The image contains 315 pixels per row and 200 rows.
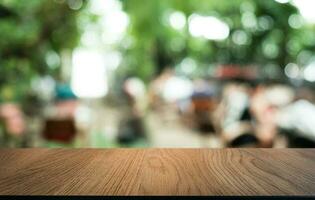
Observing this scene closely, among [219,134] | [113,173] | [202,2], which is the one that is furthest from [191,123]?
[113,173]

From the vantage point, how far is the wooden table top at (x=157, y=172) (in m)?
0.69

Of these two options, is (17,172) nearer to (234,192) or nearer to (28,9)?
(234,192)

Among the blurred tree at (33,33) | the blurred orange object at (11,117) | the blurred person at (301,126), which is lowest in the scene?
the blurred person at (301,126)

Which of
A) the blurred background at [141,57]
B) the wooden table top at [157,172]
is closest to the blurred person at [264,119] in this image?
the blurred background at [141,57]

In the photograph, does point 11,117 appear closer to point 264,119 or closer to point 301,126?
point 264,119

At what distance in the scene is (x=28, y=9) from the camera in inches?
130

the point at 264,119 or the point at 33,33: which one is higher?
the point at 33,33

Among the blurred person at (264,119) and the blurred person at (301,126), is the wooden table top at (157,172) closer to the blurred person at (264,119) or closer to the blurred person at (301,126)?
the blurred person at (301,126)

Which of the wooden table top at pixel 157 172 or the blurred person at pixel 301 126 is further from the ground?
the wooden table top at pixel 157 172

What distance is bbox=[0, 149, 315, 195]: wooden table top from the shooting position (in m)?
0.69

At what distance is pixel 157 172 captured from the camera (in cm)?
82

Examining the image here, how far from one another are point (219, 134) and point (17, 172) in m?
6.38

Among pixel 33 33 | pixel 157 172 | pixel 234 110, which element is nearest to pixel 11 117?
pixel 33 33

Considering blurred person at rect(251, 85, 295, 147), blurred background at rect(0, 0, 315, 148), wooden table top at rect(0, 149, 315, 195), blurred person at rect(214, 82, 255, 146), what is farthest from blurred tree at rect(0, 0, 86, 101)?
blurred person at rect(214, 82, 255, 146)
